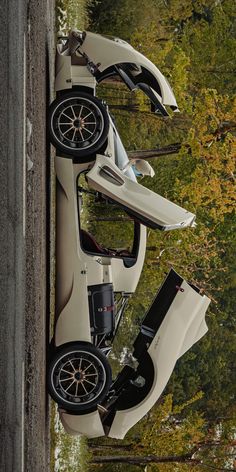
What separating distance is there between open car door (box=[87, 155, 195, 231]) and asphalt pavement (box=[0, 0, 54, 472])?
2.38 ft

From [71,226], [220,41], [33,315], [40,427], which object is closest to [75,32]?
[71,226]

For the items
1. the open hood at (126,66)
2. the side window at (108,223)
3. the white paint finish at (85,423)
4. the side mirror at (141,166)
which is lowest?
the white paint finish at (85,423)

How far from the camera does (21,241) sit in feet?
27.5

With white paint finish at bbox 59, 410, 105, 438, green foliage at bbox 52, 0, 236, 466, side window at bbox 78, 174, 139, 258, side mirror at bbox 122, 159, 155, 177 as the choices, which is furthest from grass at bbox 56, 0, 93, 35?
white paint finish at bbox 59, 410, 105, 438

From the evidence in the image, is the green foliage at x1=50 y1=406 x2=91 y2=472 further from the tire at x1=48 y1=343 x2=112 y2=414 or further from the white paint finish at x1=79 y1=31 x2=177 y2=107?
the white paint finish at x1=79 y1=31 x2=177 y2=107

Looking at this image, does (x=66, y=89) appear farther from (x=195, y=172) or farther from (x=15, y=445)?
(x=195, y=172)

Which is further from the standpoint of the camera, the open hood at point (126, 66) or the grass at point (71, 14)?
the grass at point (71, 14)

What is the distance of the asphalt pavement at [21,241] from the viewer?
802 cm

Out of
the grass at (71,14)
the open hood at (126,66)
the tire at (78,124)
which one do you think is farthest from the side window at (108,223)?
the tire at (78,124)

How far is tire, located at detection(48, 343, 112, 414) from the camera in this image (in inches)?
434

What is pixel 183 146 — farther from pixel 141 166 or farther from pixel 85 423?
pixel 85 423

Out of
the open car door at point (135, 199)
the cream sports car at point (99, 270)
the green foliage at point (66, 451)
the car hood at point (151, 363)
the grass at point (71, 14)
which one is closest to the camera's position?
the open car door at point (135, 199)

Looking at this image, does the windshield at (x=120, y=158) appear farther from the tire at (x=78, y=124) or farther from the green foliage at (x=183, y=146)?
the green foliage at (x=183, y=146)

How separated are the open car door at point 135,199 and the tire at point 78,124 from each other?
0.77ft
